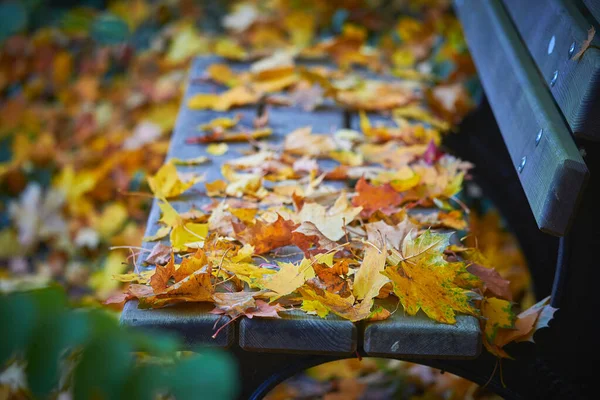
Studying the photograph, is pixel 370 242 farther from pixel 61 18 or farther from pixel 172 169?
pixel 61 18

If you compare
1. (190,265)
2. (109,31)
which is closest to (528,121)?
(190,265)

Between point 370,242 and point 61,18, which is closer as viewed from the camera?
point 370,242

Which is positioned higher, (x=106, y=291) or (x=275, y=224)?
(x=275, y=224)

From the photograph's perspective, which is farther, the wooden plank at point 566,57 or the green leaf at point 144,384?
the wooden plank at point 566,57

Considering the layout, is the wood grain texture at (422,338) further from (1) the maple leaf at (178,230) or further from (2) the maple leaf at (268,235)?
(1) the maple leaf at (178,230)

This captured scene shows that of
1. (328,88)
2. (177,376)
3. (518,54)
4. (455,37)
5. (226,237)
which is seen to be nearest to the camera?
(177,376)

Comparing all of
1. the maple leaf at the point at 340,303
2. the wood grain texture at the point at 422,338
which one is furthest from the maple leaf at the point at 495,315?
the maple leaf at the point at 340,303

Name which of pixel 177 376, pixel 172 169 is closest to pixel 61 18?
pixel 172 169
